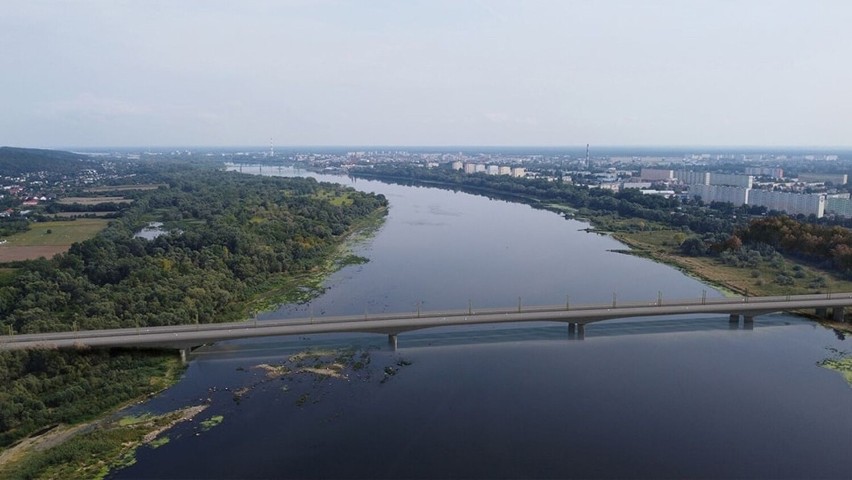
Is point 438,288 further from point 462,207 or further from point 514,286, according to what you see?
point 462,207

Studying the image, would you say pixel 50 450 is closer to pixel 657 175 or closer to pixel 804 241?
pixel 804 241

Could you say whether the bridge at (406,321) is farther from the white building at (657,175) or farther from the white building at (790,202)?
the white building at (657,175)

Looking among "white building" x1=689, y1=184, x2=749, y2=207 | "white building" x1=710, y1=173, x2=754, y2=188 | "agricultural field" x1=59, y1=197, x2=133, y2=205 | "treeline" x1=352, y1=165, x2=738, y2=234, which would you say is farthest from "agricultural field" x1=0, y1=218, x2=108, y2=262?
"white building" x1=710, y1=173, x2=754, y2=188

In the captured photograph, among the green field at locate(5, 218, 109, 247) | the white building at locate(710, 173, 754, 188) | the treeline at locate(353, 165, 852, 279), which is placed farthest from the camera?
the white building at locate(710, 173, 754, 188)

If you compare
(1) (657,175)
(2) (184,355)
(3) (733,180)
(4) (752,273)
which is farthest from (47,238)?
(1) (657,175)

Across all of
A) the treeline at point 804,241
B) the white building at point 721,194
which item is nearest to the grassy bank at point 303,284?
the treeline at point 804,241

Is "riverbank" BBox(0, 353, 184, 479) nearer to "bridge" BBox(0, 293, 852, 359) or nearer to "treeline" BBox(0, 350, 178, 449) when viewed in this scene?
"treeline" BBox(0, 350, 178, 449)
